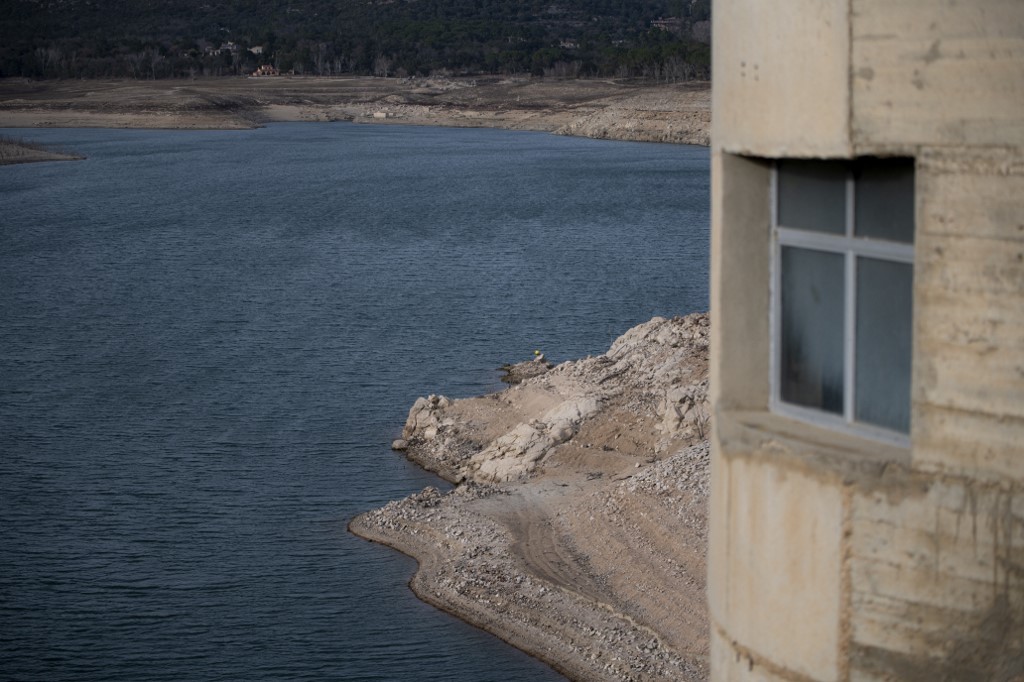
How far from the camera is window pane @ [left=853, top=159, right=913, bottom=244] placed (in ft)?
16.1

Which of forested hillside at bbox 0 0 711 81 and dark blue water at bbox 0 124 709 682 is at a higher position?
forested hillside at bbox 0 0 711 81

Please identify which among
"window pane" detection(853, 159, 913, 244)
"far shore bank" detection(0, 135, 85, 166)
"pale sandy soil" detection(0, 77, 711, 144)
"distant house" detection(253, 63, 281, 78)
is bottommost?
"far shore bank" detection(0, 135, 85, 166)

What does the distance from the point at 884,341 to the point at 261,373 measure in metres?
22.7

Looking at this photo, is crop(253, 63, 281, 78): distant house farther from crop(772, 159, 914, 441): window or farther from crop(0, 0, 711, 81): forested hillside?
crop(772, 159, 914, 441): window

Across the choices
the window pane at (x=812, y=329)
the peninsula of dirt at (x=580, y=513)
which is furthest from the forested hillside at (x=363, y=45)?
the window pane at (x=812, y=329)

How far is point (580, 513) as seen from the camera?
17.2 m

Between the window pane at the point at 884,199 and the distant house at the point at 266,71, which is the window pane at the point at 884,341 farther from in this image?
the distant house at the point at 266,71

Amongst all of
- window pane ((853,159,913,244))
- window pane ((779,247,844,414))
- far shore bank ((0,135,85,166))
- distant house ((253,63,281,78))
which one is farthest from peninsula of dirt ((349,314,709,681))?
distant house ((253,63,281,78))

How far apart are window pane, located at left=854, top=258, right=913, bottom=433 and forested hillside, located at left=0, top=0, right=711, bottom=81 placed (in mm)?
118392

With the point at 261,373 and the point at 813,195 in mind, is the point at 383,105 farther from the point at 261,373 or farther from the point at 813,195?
the point at 813,195

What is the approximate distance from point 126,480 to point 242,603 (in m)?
5.06

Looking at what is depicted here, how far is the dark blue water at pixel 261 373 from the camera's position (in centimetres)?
1540

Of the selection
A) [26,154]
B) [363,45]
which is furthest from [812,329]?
[363,45]

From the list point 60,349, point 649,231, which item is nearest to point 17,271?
point 60,349
